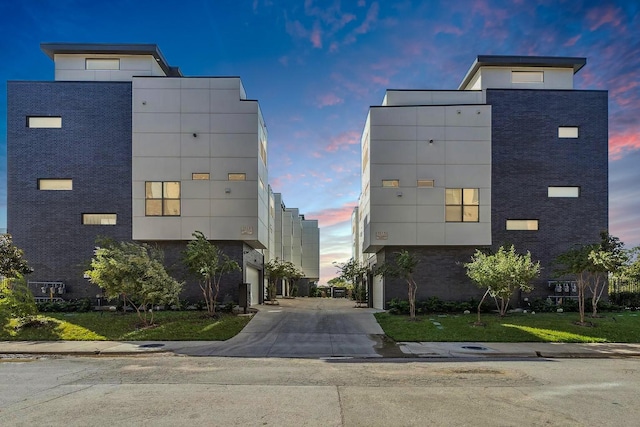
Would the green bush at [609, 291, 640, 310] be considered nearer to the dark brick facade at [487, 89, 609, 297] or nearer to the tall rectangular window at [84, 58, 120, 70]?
the dark brick facade at [487, 89, 609, 297]

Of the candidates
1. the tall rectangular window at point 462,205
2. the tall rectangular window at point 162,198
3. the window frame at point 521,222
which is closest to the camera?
the tall rectangular window at point 162,198

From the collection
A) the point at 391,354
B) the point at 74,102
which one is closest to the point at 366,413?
the point at 391,354

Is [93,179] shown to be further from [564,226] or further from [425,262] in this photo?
[564,226]

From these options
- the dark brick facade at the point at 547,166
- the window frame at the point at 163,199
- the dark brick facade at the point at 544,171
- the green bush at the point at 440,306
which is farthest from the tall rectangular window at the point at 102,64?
the dark brick facade at the point at 547,166

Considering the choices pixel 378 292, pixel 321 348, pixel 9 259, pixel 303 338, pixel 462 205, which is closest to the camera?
pixel 321 348

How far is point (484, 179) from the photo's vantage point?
1110 inches

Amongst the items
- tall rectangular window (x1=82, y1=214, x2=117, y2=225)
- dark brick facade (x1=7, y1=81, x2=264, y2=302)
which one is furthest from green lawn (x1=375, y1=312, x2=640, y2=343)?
tall rectangular window (x1=82, y1=214, x2=117, y2=225)

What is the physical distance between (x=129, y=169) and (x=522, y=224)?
25.3 metres

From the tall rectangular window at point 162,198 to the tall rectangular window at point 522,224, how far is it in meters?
21.1

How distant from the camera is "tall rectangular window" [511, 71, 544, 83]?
100 ft

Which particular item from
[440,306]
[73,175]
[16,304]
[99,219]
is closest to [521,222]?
[440,306]

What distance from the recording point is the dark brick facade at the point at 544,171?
28.3m

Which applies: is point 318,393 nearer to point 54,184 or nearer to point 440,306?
point 440,306

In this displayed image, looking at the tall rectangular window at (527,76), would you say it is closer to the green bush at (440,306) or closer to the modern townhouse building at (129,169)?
the green bush at (440,306)
